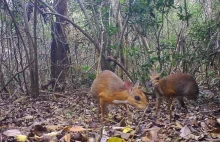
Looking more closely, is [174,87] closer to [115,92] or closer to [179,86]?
[179,86]

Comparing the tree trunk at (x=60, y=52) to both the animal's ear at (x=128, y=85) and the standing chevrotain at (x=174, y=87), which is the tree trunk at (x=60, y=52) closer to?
the standing chevrotain at (x=174, y=87)

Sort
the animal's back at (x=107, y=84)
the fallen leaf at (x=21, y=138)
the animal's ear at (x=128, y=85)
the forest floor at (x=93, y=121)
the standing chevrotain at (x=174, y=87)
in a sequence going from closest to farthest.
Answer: the fallen leaf at (x=21, y=138) < the forest floor at (x=93, y=121) < the animal's ear at (x=128, y=85) < the animal's back at (x=107, y=84) < the standing chevrotain at (x=174, y=87)

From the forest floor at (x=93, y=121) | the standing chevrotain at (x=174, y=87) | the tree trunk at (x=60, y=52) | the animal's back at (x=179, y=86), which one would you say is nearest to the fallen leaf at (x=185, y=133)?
the forest floor at (x=93, y=121)

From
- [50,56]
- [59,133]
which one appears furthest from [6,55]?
[59,133]

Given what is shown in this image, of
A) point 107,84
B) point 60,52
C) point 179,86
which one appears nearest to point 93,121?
point 107,84

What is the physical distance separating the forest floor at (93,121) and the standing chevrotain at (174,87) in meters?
0.23

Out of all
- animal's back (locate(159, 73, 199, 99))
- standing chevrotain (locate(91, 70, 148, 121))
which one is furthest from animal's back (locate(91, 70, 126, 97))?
animal's back (locate(159, 73, 199, 99))

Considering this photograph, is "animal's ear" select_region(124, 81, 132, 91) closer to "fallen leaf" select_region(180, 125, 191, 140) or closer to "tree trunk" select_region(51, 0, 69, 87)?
"fallen leaf" select_region(180, 125, 191, 140)

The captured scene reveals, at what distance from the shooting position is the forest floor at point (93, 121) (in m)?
3.02

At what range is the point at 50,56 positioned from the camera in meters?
11.4

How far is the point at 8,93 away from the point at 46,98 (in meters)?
1.24

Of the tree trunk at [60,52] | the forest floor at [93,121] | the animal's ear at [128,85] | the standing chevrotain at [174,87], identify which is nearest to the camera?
the forest floor at [93,121]

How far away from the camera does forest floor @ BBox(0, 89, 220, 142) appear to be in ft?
9.91

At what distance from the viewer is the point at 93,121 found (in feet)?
16.8
